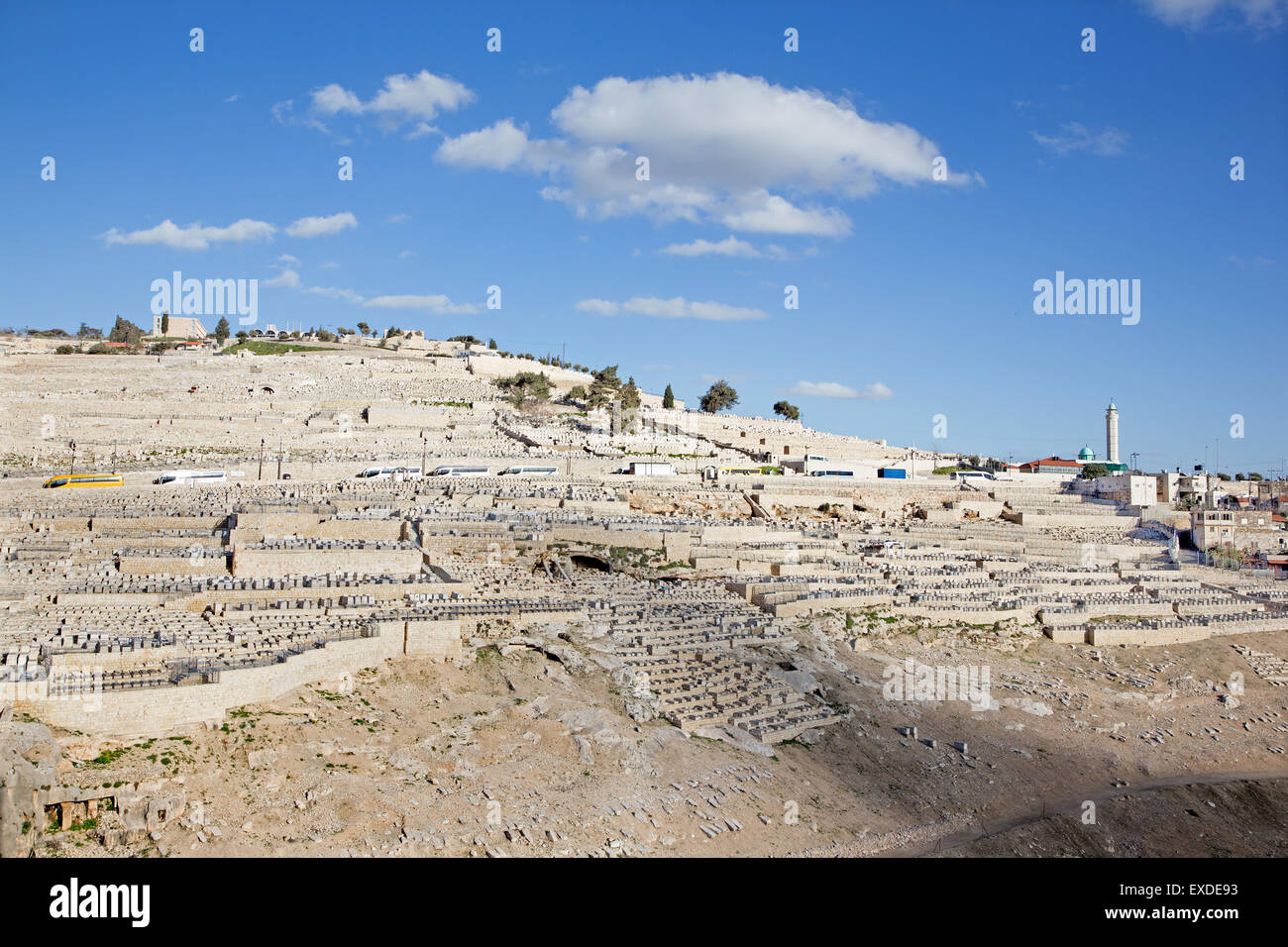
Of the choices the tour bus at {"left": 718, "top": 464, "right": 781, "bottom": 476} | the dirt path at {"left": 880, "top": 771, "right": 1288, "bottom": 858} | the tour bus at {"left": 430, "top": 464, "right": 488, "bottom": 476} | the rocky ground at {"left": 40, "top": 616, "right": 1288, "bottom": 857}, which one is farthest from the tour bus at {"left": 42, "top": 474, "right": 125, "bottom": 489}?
the dirt path at {"left": 880, "top": 771, "right": 1288, "bottom": 858}

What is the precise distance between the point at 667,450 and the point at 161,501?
23.0m

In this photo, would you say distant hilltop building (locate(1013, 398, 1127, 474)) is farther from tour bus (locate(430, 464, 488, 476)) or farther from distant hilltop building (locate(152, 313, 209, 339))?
distant hilltop building (locate(152, 313, 209, 339))

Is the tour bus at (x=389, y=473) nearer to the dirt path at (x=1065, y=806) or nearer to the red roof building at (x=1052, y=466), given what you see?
the dirt path at (x=1065, y=806)

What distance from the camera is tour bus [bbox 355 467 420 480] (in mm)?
33150

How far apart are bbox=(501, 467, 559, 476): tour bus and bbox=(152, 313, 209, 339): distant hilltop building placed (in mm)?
48427

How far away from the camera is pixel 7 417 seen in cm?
4094

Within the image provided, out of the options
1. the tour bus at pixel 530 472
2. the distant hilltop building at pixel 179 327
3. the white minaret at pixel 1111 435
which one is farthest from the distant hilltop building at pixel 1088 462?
the distant hilltop building at pixel 179 327

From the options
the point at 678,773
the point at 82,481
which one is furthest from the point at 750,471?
the point at 678,773

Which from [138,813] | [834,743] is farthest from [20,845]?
[834,743]

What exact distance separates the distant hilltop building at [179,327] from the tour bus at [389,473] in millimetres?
46560
